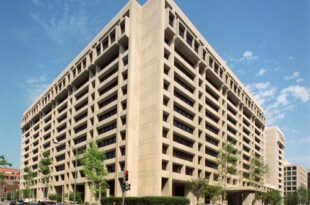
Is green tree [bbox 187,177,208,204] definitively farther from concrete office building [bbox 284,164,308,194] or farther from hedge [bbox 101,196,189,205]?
concrete office building [bbox 284,164,308,194]

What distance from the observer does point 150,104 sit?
45.5 metres

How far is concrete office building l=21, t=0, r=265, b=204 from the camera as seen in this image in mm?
44688

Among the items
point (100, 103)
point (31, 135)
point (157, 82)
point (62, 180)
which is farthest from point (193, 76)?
point (31, 135)

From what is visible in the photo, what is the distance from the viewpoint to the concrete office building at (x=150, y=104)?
44688 millimetres

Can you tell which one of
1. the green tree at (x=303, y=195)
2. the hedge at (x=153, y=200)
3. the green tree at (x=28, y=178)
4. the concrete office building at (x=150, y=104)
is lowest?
the green tree at (x=303, y=195)

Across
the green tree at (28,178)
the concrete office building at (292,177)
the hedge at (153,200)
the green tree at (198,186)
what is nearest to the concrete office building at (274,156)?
the concrete office building at (292,177)

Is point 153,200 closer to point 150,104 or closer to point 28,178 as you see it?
point 150,104

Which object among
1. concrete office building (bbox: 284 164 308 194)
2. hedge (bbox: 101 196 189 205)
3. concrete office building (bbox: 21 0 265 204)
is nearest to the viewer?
hedge (bbox: 101 196 189 205)

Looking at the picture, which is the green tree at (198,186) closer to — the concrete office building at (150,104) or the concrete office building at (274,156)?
the concrete office building at (150,104)

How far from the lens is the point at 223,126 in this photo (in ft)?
225

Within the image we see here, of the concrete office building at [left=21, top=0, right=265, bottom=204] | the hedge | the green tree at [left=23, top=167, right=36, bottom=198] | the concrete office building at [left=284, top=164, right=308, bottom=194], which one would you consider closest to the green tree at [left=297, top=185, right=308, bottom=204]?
the concrete office building at [left=284, top=164, right=308, bottom=194]

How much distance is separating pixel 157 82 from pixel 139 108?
621 centimetres

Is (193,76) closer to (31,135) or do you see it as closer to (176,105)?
(176,105)

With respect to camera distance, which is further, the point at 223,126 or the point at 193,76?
the point at 223,126
